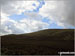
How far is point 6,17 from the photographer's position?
152 inches

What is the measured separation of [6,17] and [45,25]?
1130mm

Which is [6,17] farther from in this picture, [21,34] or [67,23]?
[67,23]

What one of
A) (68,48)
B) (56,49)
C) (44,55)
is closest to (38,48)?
(44,55)

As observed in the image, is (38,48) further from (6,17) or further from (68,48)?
(6,17)

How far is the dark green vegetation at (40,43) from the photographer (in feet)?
12.4

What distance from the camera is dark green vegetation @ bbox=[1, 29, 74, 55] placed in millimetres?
3779

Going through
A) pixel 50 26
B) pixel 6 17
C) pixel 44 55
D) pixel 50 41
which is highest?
pixel 6 17

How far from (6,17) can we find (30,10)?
71 centimetres

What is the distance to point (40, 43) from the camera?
12.5ft

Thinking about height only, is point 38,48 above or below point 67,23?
below

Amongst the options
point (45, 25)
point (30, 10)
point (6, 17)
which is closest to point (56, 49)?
point (45, 25)

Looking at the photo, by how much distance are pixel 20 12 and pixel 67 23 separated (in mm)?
1353

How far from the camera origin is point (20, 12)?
385cm

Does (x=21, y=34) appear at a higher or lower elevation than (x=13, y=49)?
higher
